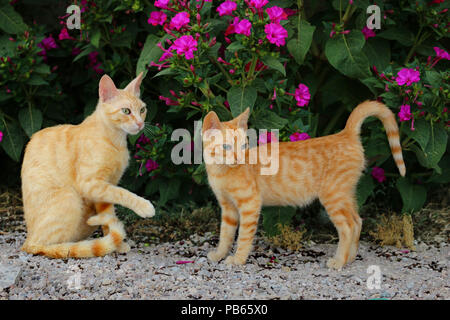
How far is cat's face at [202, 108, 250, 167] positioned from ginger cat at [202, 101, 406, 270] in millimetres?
136

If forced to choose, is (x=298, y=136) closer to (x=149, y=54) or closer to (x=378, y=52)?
(x=378, y=52)

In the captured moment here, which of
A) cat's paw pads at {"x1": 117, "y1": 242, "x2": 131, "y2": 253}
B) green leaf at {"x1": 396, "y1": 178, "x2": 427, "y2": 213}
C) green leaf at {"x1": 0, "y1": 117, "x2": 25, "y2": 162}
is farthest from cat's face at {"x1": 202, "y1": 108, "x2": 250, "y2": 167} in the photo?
green leaf at {"x1": 0, "y1": 117, "x2": 25, "y2": 162}

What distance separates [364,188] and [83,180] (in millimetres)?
1951

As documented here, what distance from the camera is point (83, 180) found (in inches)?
132

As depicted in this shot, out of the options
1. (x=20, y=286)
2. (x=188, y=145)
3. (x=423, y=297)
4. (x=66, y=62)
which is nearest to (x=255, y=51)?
(x=188, y=145)

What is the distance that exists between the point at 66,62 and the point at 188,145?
166cm

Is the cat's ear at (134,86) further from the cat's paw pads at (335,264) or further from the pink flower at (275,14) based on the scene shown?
the cat's paw pads at (335,264)

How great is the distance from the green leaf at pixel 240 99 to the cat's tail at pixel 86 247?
1000 mm

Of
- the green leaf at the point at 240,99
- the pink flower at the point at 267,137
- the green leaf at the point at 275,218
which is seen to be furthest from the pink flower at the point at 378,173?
the green leaf at the point at 240,99

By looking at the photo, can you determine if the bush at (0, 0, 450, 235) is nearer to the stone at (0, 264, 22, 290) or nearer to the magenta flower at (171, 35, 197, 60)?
the magenta flower at (171, 35, 197, 60)

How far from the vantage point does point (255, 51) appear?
335 centimetres

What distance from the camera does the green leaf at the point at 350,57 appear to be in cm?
365

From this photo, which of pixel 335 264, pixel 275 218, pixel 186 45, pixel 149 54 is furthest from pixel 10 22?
pixel 335 264

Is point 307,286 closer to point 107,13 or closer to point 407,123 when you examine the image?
point 407,123
